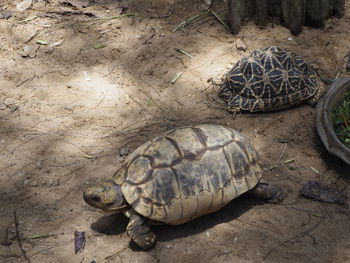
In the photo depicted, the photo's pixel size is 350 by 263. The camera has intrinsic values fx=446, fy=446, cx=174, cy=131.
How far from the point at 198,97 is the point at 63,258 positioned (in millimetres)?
2490

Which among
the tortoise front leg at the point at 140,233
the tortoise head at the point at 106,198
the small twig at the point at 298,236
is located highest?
the tortoise head at the point at 106,198

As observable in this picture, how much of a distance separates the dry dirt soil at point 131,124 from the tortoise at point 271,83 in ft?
0.49

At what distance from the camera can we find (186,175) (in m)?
3.78

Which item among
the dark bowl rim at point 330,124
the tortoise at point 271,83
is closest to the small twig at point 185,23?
the tortoise at point 271,83

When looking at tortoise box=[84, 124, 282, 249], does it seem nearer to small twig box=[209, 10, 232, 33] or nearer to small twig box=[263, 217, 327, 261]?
small twig box=[263, 217, 327, 261]

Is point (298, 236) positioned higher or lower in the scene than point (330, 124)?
lower

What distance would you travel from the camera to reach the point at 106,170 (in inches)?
178

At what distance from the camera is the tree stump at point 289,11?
19.2ft

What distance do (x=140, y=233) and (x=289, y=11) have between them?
371 centimetres

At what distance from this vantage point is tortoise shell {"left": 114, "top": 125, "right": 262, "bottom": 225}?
3.74 metres

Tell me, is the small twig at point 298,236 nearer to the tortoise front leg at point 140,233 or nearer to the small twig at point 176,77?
the tortoise front leg at point 140,233

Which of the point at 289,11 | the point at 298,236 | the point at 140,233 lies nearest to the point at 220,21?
the point at 289,11

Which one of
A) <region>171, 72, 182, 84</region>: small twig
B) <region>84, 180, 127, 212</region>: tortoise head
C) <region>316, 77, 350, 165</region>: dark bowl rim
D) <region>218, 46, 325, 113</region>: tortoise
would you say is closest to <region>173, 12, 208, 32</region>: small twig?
<region>171, 72, 182, 84</region>: small twig

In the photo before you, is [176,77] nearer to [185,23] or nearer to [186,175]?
[185,23]
